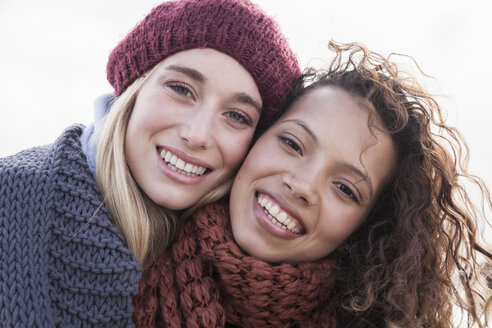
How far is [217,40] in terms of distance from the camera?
2.05 m

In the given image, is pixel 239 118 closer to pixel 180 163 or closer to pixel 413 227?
pixel 180 163

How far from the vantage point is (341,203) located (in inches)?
82.0

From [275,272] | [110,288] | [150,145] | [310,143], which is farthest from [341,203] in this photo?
[110,288]

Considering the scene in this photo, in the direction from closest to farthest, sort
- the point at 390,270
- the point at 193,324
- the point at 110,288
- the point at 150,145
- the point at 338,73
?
the point at 110,288 → the point at 193,324 → the point at 150,145 → the point at 390,270 → the point at 338,73

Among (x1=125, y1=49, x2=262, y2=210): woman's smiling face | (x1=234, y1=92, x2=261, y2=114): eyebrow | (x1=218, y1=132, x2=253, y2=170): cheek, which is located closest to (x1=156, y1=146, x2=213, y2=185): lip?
(x1=125, y1=49, x2=262, y2=210): woman's smiling face

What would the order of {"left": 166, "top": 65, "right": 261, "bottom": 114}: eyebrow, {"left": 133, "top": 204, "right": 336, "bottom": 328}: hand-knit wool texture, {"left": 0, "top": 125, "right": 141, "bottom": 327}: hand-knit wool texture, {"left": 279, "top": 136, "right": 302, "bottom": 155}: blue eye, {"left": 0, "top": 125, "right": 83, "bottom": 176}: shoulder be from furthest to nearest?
{"left": 279, "top": 136, "right": 302, "bottom": 155}: blue eye < {"left": 166, "top": 65, "right": 261, "bottom": 114}: eyebrow < {"left": 133, "top": 204, "right": 336, "bottom": 328}: hand-knit wool texture < {"left": 0, "top": 125, "right": 83, "bottom": 176}: shoulder < {"left": 0, "top": 125, "right": 141, "bottom": 327}: hand-knit wool texture

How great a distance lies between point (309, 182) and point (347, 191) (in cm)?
23

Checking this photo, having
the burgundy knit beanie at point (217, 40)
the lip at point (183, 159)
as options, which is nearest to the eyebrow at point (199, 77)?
the burgundy knit beanie at point (217, 40)

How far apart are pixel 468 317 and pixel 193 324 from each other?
1240mm

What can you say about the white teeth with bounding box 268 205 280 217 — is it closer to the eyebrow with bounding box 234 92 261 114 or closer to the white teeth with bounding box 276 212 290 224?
the white teeth with bounding box 276 212 290 224

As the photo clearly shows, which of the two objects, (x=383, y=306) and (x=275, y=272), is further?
(x=383, y=306)

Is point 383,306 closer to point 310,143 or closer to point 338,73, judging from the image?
point 310,143

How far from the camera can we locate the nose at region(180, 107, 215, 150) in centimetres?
195

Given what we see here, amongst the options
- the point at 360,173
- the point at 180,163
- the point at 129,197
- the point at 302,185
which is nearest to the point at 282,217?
the point at 302,185
